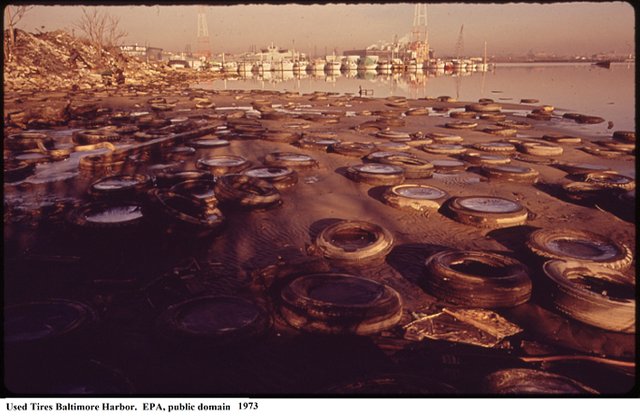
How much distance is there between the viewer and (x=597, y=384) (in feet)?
14.6

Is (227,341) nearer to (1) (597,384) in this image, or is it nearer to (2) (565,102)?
(1) (597,384)

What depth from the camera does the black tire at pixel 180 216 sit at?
288 inches

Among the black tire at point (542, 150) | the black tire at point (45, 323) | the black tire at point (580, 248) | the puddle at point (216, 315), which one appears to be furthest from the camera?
the black tire at point (542, 150)

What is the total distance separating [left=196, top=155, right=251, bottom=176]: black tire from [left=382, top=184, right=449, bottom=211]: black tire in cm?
491

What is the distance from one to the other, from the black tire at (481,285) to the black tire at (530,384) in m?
1.50

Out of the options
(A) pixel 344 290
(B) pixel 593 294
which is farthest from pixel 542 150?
(A) pixel 344 290

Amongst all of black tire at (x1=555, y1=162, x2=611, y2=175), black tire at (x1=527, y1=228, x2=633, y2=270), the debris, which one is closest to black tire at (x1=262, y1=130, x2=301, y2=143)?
black tire at (x1=555, y1=162, x2=611, y2=175)

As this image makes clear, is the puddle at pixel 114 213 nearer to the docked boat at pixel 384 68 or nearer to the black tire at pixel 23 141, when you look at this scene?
the black tire at pixel 23 141

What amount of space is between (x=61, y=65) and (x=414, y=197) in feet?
191

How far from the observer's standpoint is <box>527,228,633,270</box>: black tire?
637 centimetres

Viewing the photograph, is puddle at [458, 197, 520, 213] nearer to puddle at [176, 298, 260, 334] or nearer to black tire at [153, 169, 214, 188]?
puddle at [176, 298, 260, 334]

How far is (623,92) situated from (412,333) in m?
53.7

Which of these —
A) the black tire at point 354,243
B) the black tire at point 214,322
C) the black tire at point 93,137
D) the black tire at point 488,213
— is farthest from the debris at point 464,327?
the black tire at point 93,137

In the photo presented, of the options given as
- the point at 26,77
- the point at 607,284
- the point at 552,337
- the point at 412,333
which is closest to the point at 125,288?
the point at 412,333
